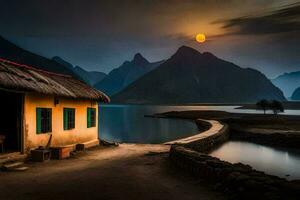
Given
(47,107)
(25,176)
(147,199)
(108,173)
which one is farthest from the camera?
(47,107)

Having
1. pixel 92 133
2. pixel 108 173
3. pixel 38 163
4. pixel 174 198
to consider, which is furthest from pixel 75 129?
pixel 174 198

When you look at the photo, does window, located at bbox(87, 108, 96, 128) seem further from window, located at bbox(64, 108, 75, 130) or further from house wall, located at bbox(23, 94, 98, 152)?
window, located at bbox(64, 108, 75, 130)

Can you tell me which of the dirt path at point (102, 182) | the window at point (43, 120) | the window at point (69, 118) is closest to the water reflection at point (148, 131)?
the window at point (69, 118)

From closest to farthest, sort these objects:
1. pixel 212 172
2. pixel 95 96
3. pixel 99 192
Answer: pixel 99 192 < pixel 212 172 < pixel 95 96

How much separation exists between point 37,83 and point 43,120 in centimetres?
191

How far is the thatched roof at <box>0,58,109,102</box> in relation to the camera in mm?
14661

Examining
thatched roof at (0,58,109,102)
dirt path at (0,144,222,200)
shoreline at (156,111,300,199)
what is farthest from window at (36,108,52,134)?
shoreline at (156,111,300,199)

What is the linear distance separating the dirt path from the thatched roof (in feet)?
10.9

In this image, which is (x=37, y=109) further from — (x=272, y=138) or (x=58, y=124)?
(x=272, y=138)

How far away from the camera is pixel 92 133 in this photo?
74.0 feet

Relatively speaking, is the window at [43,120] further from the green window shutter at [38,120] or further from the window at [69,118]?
the window at [69,118]

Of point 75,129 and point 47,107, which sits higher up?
point 47,107

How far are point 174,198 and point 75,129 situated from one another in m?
11.6

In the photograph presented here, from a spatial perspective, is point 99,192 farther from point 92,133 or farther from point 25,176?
point 92,133
